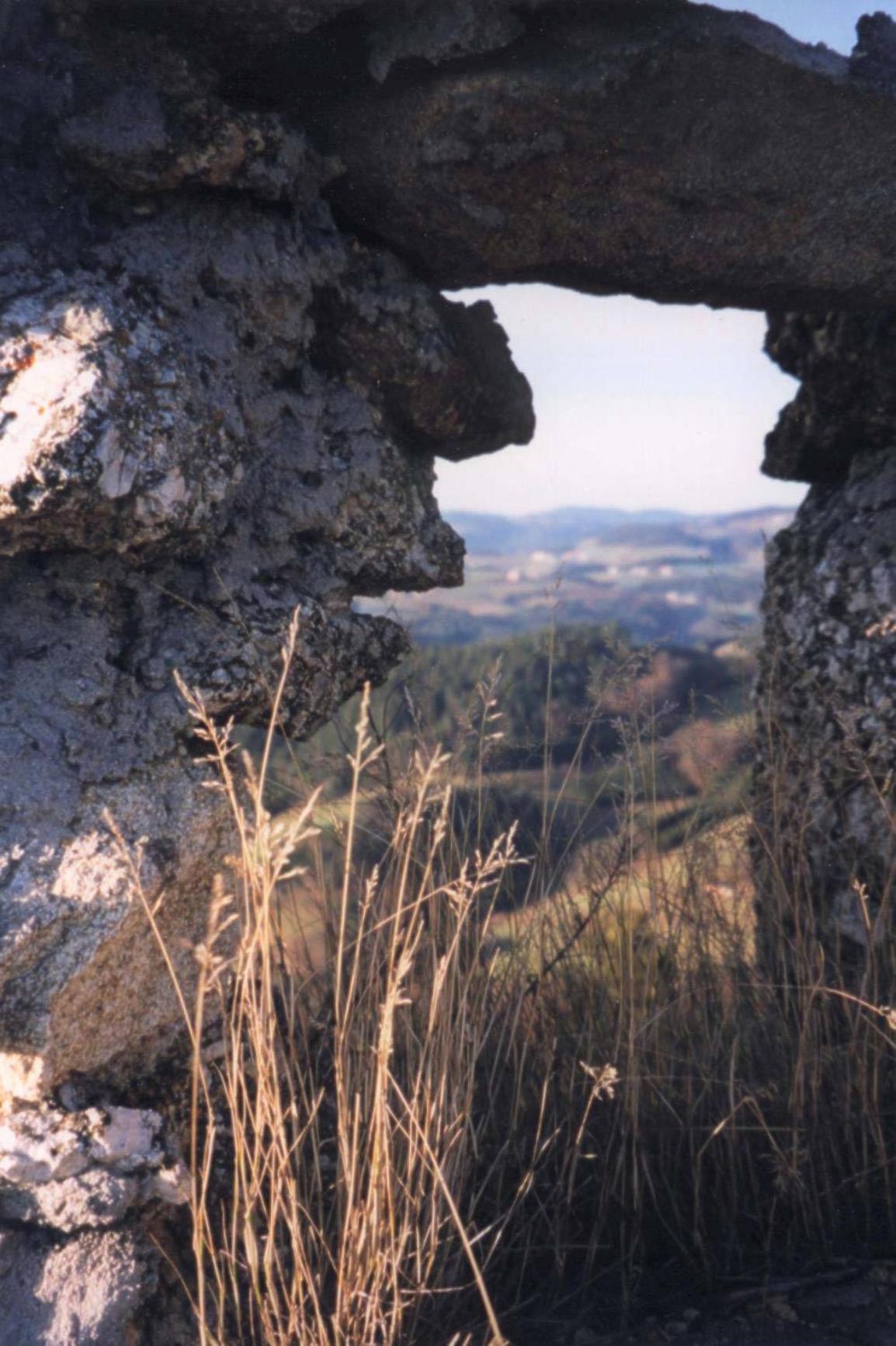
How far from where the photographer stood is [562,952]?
2.43 m

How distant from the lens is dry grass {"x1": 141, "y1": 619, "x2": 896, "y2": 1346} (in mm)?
1751

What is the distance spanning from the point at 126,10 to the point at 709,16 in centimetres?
112

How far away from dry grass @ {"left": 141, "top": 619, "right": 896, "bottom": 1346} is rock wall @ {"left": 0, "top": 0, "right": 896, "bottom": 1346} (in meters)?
0.18

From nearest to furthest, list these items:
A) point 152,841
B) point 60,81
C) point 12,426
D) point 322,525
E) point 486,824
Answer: point 12,426 < point 152,841 < point 60,81 < point 322,525 < point 486,824

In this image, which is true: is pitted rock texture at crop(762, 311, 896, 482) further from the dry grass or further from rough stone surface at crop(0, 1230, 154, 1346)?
rough stone surface at crop(0, 1230, 154, 1346)

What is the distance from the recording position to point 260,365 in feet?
7.44

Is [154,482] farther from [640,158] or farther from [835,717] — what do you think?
[835,717]

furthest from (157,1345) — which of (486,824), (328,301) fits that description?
(328,301)

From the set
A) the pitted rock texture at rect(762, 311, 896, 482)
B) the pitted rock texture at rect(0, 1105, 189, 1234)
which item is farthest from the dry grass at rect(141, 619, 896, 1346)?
the pitted rock texture at rect(762, 311, 896, 482)

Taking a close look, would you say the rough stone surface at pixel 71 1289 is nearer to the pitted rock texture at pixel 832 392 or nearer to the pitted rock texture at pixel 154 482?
the pitted rock texture at pixel 154 482

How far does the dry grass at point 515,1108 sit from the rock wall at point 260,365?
176mm

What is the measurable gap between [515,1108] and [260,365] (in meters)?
1.52

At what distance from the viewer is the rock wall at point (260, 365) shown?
1812mm

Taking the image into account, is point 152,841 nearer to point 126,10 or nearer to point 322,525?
point 322,525
